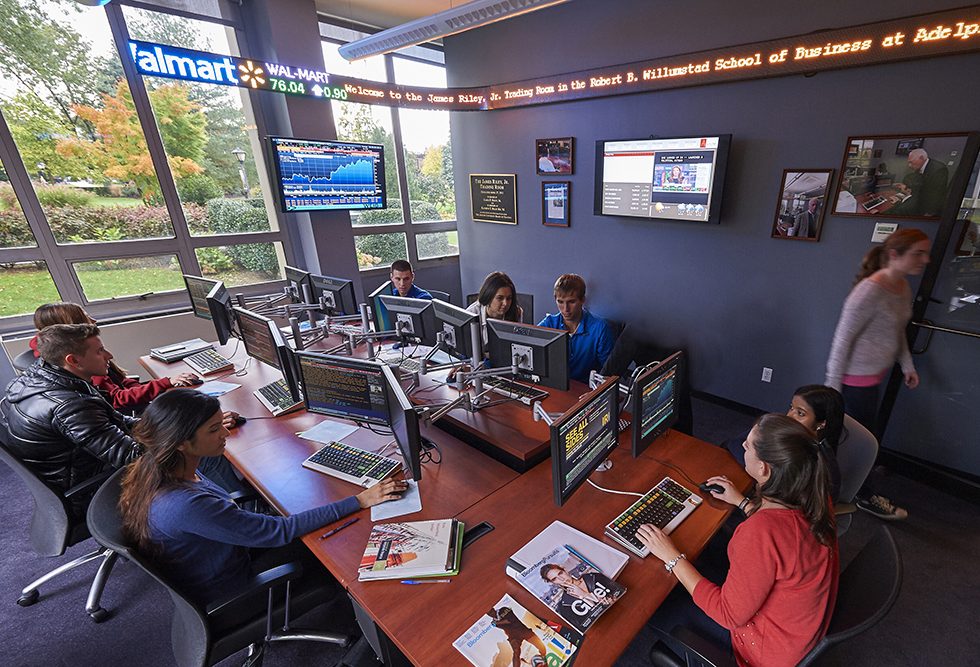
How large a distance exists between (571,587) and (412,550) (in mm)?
538

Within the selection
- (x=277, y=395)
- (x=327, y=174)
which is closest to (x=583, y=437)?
(x=277, y=395)

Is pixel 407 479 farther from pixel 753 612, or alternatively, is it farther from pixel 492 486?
pixel 753 612

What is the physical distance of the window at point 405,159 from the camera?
195 inches

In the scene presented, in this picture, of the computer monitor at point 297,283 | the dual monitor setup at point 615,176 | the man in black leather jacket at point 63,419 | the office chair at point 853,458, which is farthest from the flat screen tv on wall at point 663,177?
the man in black leather jacket at point 63,419

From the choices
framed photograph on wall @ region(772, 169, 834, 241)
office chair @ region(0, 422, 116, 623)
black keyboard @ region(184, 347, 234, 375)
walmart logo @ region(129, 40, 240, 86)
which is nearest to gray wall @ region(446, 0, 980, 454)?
framed photograph on wall @ region(772, 169, 834, 241)

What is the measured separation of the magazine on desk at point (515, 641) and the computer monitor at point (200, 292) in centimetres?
331

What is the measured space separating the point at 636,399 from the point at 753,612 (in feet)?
2.33

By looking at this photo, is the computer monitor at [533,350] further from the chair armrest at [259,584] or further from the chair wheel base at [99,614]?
the chair wheel base at [99,614]

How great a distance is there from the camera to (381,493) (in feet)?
5.37

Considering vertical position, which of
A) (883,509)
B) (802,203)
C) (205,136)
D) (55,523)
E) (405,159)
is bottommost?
(883,509)

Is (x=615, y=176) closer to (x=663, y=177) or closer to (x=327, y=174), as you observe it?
(x=663, y=177)

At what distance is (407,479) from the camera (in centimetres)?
176

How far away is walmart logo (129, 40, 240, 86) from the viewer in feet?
8.05

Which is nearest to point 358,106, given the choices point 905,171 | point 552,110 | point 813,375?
point 552,110
